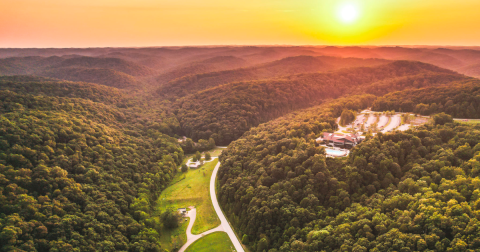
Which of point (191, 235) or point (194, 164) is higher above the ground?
point (194, 164)

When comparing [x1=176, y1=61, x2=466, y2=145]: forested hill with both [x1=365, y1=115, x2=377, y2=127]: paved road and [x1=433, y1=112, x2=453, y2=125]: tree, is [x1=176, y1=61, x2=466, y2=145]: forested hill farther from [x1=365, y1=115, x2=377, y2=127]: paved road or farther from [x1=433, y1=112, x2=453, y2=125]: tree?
[x1=433, y1=112, x2=453, y2=125]: tree

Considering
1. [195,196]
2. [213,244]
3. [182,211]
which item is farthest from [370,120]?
[182,211]

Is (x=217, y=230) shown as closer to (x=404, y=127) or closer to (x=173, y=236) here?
(x=173, y=236)

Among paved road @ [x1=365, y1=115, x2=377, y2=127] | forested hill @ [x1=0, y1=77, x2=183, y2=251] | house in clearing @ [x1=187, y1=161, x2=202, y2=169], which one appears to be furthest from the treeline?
forested hill @ [x1=0, y1=77, x2=183, y2=251]

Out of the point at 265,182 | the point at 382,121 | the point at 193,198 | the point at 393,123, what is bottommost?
the point at 193,198

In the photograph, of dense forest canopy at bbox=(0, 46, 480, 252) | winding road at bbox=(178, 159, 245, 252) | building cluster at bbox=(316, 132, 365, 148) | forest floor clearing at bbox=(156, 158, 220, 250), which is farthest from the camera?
building cluster at bbox=(316, 132, 365, 148)

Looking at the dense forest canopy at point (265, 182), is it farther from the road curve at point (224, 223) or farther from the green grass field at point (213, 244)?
the green grass field at point (213, 244)
